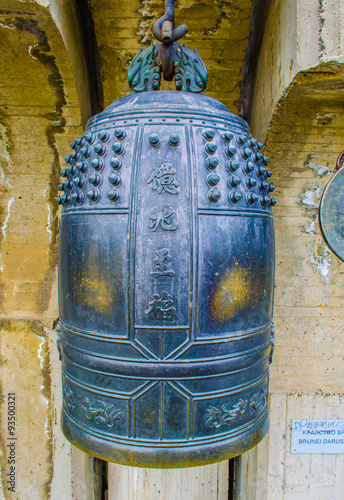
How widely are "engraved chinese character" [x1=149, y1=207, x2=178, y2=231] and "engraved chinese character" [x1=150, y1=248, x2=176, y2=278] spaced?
0.08 metres

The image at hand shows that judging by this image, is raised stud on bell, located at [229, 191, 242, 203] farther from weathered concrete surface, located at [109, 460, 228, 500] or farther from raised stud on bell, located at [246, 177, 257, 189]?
weathered concrete surface, located at [109, 460, 228, 500]

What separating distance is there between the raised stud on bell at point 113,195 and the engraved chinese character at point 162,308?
1.07ft

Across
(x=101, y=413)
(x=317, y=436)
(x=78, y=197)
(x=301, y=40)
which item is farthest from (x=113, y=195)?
(x=317, y=436)

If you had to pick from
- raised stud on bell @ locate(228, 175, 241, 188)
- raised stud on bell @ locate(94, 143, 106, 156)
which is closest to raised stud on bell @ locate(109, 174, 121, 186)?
raised stud on bell @ locate(94, 143, 106, 156)

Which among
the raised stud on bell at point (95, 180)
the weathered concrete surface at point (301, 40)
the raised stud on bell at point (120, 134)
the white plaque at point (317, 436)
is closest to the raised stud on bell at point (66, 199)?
the raised stud on bell at point (95, 180)

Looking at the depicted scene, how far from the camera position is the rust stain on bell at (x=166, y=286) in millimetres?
911

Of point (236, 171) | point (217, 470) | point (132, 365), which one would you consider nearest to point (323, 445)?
point (217, 470)

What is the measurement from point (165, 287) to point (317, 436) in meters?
1.82

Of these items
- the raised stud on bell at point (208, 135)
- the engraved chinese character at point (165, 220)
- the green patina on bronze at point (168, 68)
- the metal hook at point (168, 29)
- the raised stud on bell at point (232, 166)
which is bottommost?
the engraved chinese character at point (165, 220)

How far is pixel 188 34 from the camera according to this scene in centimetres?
178

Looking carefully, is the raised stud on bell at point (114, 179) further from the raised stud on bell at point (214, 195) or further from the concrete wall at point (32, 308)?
the concrete wall at point (32, 308)

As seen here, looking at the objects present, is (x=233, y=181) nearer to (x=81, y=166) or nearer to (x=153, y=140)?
(x=153, y=140)

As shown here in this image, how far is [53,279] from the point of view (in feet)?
6.31

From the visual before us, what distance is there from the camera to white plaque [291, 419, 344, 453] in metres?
1.96
